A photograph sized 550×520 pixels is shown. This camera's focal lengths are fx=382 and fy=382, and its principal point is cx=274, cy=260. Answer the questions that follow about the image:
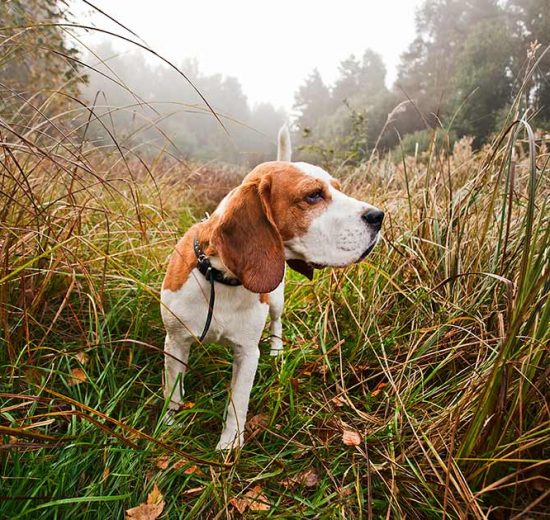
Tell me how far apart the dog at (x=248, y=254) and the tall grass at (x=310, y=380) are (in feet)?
0.56

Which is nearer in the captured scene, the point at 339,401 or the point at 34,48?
the point at 34,48

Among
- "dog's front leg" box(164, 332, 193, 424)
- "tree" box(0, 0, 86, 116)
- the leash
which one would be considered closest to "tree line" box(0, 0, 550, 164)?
"tree" box(0, 0, 86, 116)

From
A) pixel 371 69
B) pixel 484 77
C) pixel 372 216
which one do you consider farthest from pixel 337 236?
pixel 371 69

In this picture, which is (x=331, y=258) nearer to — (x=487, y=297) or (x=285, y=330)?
(x=487, y=297)

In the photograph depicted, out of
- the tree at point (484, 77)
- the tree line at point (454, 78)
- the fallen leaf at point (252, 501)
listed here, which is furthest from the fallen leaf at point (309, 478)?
the tree at point (484, 77)

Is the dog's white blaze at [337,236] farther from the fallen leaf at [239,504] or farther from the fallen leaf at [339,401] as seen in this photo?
the fallen leaf at [239,504]

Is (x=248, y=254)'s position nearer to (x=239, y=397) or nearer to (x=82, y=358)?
(x=239, y=397)

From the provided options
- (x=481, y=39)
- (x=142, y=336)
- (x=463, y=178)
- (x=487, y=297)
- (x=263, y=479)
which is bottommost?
(x=263, y=479)

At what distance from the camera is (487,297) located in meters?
2.02

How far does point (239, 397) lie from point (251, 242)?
75 cm

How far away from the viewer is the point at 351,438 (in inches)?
68.0

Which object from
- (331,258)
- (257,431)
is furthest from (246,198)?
(257,431)

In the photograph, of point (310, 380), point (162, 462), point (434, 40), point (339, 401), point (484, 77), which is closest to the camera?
point (162, 462)

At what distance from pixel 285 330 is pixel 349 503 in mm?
1371
